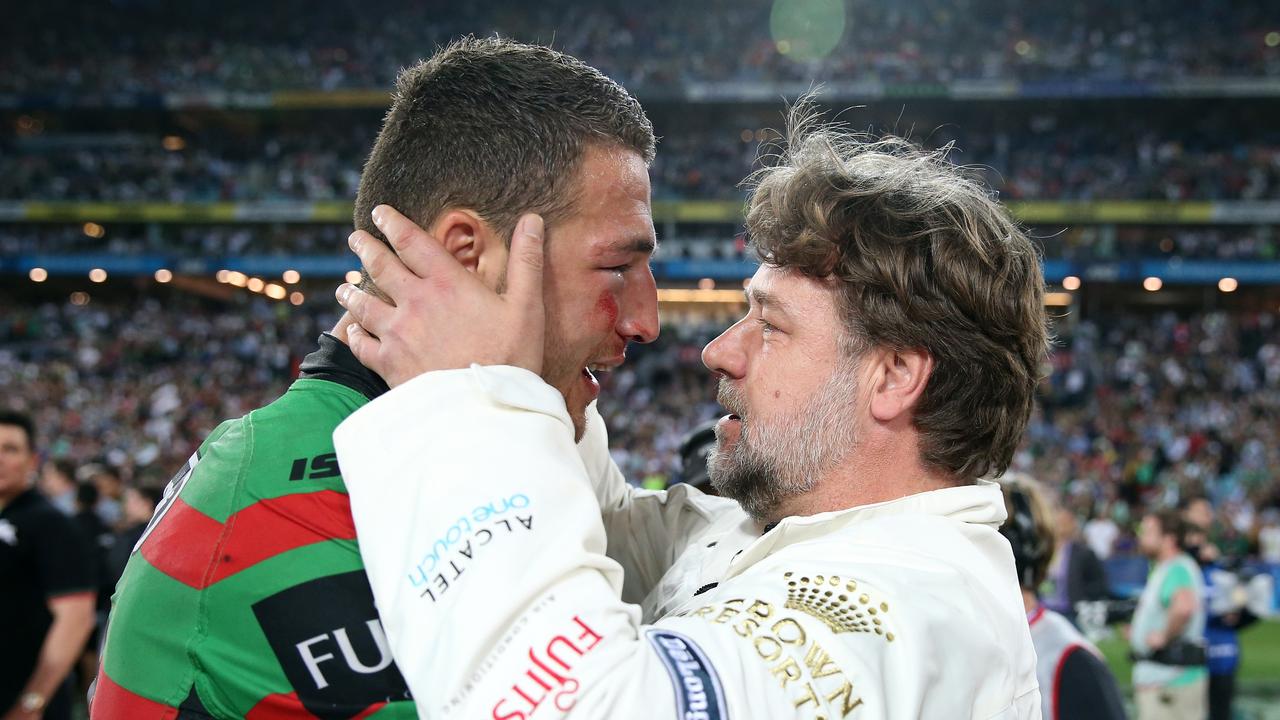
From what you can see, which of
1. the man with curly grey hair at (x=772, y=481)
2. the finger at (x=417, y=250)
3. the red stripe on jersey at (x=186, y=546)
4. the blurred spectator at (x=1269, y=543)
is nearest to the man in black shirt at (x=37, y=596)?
the man with curly grey hair at (x=772, y=481)

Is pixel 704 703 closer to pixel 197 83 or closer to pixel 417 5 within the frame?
pixel 197 83

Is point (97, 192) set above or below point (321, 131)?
below

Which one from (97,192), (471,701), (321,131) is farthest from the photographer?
(321,131)

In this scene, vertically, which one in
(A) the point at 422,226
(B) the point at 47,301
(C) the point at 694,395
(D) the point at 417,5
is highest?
(D) the point at 417,5

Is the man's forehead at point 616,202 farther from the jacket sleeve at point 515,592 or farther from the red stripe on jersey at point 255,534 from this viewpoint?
the red stripe on jersey at point 255,534

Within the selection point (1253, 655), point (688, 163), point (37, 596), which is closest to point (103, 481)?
point (37, 596)

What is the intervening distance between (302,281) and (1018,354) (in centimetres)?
3136

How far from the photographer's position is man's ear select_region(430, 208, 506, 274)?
5.38ft

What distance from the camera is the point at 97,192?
Answer: 3012cm

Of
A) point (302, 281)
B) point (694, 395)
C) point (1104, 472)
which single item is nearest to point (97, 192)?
point (302, 281)

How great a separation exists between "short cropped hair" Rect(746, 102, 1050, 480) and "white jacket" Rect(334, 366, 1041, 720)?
44cm

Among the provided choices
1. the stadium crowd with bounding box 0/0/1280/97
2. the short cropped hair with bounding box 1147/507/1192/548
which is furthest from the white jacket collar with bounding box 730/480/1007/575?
the stadium crowd with bounding box 0/0/1280/97

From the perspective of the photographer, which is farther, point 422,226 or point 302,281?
point 302,281

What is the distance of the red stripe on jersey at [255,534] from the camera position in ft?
4.59
